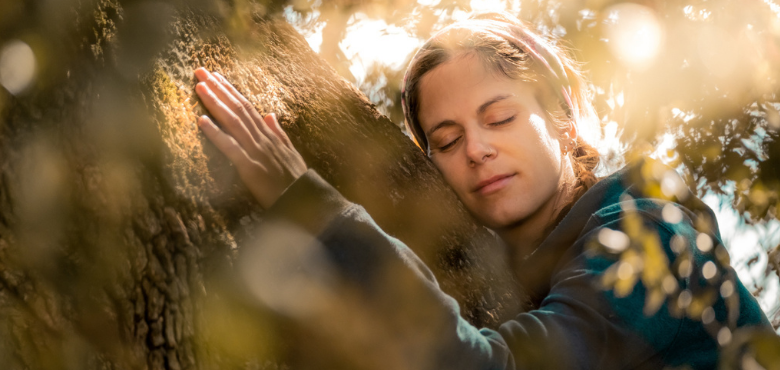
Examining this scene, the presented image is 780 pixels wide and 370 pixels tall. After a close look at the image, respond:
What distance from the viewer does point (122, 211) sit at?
1124 millimetres

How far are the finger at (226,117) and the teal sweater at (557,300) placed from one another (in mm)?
199

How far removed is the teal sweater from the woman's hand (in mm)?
80

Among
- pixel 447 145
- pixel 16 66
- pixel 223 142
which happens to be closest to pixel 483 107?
pixel 447 145

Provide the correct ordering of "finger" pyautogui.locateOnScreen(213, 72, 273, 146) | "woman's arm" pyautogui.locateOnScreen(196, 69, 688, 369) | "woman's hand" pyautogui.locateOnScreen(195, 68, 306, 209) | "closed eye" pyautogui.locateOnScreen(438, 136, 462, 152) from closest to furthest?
1. "woman's arm" pyautogui.locateOnScreen(196, 69, 688, 369)
2. "woman's hand" pyautogui.locateOnScreen(195, 68, 306, 209)
3. "finger" pyautogui.locateOnScreen(213, 72, 273, 146)
4. "closed eye" pyautogui.locateOnScreen(438, 136, 462, 152)

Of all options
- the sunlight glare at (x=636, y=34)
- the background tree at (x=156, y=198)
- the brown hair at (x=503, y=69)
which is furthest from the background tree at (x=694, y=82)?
the background tree at (x=156, y=198)

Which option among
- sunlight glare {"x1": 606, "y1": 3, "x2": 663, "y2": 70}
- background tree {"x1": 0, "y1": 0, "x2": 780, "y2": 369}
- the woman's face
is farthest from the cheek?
sunlight glare {"x1": 606, "y1": 3, "x2": 663, "y2": 70}

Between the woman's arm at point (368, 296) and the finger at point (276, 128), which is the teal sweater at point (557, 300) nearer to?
the woman's arm at point (368, 296)

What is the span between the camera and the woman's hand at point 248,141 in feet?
4.45

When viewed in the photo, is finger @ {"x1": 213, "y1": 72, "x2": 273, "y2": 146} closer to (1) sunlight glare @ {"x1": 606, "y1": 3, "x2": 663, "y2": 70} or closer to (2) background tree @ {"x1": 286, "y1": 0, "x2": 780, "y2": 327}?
(2) background tree @ {"x1": 286, "y1": 0, "x2": 780, "y2": 327}

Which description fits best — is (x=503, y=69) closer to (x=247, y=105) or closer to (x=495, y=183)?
(x=495, y=183)

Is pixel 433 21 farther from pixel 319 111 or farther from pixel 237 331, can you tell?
pixel 237 331

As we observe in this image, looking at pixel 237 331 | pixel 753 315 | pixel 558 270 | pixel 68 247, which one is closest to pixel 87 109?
pixel 68 247

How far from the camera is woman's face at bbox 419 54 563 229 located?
2107 mm

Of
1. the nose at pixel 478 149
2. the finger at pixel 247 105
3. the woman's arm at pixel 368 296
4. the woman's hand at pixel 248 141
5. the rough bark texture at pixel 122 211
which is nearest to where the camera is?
the rough bark texture at pixel 122 211
